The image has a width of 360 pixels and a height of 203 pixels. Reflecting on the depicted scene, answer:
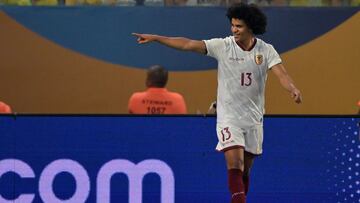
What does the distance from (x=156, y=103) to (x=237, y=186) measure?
2535 millimetres

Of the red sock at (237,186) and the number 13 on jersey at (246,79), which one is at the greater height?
the number 13 on jersey at (246,79)

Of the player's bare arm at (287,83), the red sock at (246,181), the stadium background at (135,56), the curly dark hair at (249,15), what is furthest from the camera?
the stadium background at (135,56)

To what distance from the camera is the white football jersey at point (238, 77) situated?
7.67 meters

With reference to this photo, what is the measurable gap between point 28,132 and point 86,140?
20.6 inches

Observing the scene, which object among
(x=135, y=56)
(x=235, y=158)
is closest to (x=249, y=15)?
(x=235, y=158)

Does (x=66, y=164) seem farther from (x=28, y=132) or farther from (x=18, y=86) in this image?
(x=18, y=86)

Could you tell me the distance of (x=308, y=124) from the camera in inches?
343

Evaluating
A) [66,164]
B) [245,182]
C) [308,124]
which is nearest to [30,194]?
[66,164]

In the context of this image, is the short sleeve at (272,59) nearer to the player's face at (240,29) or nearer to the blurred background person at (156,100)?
the player's face at (240,29)

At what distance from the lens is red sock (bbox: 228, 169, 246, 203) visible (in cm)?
753

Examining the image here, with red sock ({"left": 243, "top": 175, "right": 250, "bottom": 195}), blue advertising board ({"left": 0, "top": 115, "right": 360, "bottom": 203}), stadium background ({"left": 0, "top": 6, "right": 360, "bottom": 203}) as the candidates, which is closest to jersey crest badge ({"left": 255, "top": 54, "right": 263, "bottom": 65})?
red sock ({"left": 243, "top": 175, "right": 250, "bottom": 195})

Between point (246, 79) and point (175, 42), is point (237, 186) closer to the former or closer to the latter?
point (246, 79)

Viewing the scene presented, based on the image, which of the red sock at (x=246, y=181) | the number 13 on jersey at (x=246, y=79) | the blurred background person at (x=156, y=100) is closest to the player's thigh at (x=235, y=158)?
the red sock at (x=246, y=181)

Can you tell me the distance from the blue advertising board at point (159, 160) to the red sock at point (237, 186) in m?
1.11
